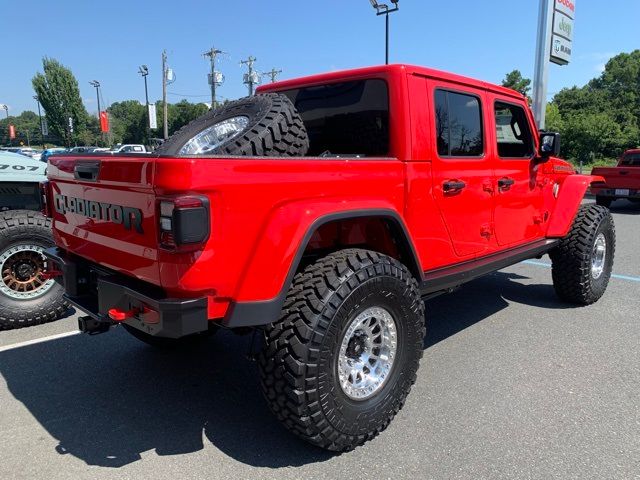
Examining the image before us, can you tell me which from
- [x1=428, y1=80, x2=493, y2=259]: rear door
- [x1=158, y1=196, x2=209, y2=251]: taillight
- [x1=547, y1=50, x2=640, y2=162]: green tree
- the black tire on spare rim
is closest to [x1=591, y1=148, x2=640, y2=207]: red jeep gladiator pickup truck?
[x1=428, y1=80, x2=493, y2=259]: rear door

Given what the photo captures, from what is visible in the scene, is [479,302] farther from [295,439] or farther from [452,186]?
[295,439]

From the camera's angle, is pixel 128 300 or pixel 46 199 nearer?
pixel 128 300

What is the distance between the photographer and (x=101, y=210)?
8.38 ft

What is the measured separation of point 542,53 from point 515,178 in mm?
11592

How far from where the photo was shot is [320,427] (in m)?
2.35

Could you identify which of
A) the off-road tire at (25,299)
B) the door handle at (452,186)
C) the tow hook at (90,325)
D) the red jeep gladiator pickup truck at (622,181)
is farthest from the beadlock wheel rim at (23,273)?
the red jeep gladiator pickup truck at (622,181)

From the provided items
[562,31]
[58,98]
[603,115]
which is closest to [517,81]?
[603,115]

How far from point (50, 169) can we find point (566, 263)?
462 centimetres

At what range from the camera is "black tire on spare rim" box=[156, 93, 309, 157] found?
2557mm

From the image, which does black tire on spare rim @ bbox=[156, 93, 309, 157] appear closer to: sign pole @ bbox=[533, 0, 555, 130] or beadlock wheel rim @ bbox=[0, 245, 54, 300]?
beadlock wheel rim @ bbox=[0, 245, 54, 300]

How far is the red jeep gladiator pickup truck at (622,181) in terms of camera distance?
12547mm

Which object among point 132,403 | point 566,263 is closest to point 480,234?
point 566,263

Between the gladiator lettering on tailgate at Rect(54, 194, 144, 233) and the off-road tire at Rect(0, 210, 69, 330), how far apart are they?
4.74ft

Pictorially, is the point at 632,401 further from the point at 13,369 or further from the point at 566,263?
the point at 13,369
